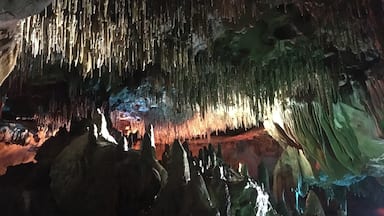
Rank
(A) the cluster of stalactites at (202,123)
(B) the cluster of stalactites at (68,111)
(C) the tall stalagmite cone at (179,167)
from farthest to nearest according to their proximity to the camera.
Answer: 1. (A) the cluster of stalactites at (202,123)
2. (B) the cluster of stalactites at (68,111)
3. (C) the tall stalagmite cone at (179,167)

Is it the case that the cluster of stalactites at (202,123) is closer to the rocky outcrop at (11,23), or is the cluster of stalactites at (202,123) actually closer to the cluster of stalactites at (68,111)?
the cluster of stalactites at (68,111)

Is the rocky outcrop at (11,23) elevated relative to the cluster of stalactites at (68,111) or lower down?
elevated

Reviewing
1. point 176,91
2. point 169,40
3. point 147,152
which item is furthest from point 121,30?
point 176,91

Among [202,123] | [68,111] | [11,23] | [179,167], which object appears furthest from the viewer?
[202,123]

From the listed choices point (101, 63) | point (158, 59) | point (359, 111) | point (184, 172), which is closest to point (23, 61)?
point (101, 63)

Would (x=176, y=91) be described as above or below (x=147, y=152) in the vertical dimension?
above

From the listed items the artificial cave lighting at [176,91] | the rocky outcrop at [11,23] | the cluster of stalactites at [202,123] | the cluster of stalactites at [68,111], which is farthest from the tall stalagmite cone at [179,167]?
the cluster of stalactites at [202,123]

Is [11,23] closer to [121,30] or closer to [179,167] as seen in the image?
[121,30]

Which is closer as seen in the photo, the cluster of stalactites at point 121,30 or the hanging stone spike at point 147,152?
the cluster of stalactites at point 121,30

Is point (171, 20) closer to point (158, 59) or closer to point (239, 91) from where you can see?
point (158, 59)

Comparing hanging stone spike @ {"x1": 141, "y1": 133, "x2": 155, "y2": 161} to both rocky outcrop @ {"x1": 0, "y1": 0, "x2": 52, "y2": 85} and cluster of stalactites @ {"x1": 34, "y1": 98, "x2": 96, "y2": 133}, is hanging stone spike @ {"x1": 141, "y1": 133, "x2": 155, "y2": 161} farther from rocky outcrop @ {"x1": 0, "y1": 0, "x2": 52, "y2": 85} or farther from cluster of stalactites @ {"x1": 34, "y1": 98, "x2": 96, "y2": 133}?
cluster of stalactites @ {"x1": 34, "y1": 98, "x2": 96, "y2": 133}

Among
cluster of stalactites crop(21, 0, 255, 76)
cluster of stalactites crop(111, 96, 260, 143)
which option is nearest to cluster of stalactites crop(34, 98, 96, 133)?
cluster of stalactites crop(111, 96, 260, 143)

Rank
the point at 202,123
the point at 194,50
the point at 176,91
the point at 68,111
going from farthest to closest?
the point at 202,123, the point at 68,111, the point at 176,91, the point at 194,50

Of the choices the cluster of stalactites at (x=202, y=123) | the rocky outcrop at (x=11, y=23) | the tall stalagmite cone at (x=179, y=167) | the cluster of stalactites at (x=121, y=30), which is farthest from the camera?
the cluster of stalactites at (x=202, y=123)
